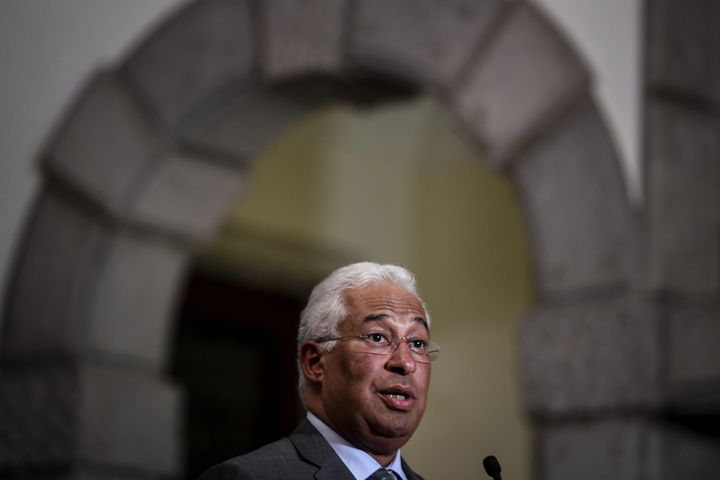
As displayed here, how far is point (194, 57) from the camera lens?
4.99 metres

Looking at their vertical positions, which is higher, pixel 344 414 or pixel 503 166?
pixel 503 166

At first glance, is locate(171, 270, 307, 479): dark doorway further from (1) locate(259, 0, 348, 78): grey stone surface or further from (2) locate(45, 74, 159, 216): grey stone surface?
(1) locate(259, 0, 348, 78): grey stone surface

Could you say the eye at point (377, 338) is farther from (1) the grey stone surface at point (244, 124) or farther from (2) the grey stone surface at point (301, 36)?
(1) the grey stone surface at point (244, 124)

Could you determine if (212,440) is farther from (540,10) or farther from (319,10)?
(540,10)

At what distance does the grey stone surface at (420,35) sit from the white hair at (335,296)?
1736 mm

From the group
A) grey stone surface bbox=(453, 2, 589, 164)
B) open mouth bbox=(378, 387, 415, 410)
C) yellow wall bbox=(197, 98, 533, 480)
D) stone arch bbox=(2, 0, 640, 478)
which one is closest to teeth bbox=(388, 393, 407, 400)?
open mouth bbox=(378, 387, 415, 410)

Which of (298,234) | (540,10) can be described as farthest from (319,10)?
(298,234)

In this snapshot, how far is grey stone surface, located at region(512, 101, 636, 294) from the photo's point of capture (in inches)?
153

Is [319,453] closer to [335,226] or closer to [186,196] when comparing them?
[186,196]

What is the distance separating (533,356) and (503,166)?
1.86ft

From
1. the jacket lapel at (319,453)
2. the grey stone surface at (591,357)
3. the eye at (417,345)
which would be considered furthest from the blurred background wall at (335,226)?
the jacket lapel at (319,453)

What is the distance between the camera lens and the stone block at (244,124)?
16.1ft

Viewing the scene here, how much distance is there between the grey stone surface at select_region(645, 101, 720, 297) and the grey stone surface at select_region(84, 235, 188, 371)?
183 cm

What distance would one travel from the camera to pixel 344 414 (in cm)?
259
